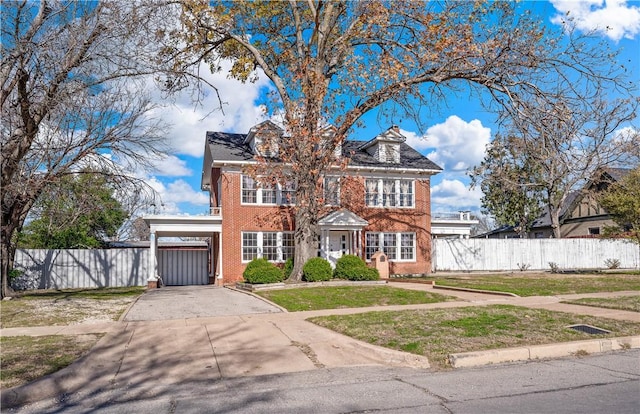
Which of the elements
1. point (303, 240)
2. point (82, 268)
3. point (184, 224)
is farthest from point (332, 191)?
point (82, 268)

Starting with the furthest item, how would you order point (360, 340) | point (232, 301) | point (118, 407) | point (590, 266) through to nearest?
point (590, 266) → point (232, 301) → point (360, 340) → point (118, 407)

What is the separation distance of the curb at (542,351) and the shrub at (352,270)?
1275 cm

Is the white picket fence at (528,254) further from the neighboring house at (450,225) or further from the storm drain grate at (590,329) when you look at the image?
the storm drain grate at (590,329)

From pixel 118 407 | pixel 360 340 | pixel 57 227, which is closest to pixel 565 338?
pixel 360 340

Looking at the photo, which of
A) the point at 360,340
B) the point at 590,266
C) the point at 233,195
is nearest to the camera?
the point at 360,340

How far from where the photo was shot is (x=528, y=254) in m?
33.0

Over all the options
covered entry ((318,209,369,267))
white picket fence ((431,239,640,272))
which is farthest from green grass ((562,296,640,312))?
white picket fence ((431,239,640,272))

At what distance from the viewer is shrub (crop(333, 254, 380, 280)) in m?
21.2

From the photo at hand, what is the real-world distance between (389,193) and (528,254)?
37.7ft

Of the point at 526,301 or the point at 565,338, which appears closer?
the point at 565,338

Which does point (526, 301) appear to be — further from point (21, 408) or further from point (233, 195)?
point (233, 195)

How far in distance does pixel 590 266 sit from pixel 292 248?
20830 millimetres

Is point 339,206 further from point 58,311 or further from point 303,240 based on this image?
point 58,311

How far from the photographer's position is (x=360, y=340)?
9062mm
